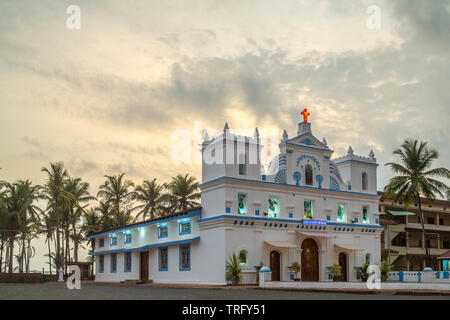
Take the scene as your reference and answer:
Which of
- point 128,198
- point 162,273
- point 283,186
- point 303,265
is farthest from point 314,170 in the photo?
point 128,198

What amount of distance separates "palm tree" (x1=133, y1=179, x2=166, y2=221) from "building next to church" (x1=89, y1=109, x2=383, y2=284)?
17.9m

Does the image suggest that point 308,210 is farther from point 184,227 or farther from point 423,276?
point 184,227

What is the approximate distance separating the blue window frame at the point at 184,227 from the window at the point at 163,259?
2447 millimetres

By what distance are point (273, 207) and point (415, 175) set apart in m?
16.1

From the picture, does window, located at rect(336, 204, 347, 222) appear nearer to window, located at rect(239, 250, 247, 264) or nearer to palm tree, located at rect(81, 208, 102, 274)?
window, located at rect(239, 250, 247, 264)

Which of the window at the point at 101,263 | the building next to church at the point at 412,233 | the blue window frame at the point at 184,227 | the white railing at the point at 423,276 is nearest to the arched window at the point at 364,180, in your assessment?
the white railing at the point at 423,276

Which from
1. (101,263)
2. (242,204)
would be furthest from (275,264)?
(101,263)

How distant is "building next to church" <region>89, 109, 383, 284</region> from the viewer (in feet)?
104

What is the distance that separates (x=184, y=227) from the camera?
34.9 meters

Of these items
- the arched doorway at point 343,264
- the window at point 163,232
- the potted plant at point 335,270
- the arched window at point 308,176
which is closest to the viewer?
the potted plant at point 335,270

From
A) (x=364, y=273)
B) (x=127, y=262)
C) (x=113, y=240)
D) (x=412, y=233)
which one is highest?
(x=412, y=233)

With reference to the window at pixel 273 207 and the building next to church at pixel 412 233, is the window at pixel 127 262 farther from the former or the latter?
the building next to church at pixel 412 233

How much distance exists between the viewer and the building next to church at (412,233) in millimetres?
55719
